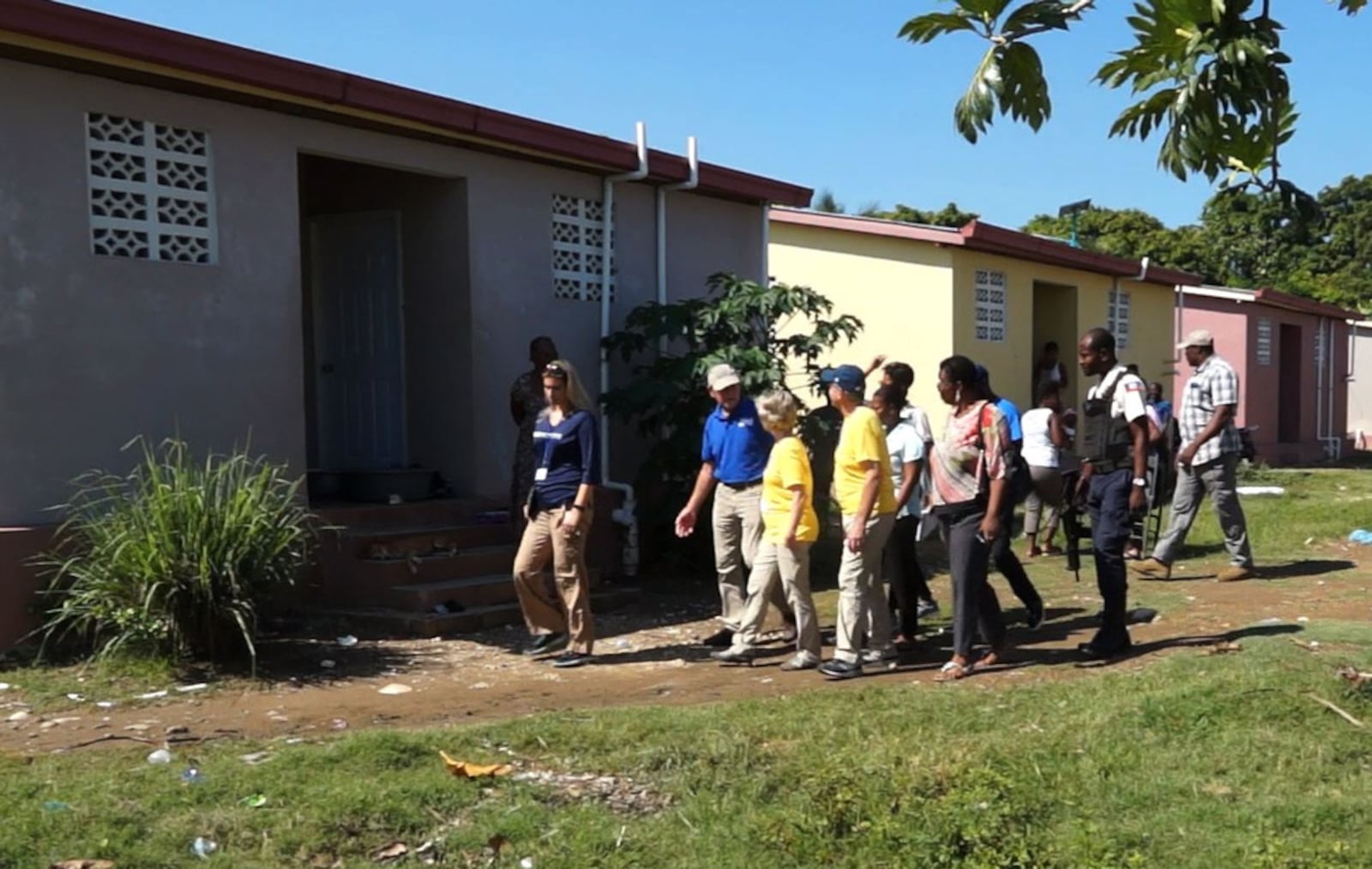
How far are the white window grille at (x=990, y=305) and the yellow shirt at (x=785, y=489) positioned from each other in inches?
370

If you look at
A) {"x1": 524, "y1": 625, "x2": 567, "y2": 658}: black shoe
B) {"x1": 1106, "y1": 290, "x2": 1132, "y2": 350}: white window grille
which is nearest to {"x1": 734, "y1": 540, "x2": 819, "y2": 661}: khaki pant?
{"x1": 524, "y1": 625, "x2": 567, "y2": 658}: black shoe

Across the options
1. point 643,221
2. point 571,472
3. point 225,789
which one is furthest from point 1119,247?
point 225,789

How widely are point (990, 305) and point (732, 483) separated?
9.44 m

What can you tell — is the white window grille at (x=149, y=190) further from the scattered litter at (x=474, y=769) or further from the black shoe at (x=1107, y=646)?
the black shoe at (x=1107, y=646)

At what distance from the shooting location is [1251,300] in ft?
72.6

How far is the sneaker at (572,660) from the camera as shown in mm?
7621

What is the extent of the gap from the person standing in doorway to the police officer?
3449 mm

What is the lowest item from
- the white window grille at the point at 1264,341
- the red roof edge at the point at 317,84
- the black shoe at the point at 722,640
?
the black shoe at the point at 722,640

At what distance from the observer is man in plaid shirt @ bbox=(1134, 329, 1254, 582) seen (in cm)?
945

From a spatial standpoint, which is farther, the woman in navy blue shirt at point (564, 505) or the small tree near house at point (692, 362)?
the small tree near house at point (692, 362)

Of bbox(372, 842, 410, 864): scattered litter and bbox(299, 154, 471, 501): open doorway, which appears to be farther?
bbox(299, 154, 471, 501): open doorway

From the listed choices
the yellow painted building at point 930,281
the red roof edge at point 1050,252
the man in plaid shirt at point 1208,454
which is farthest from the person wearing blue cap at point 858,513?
the red roof edge at point 1050,252

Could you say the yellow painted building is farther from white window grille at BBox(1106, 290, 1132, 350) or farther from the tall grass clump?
the tall grass clump

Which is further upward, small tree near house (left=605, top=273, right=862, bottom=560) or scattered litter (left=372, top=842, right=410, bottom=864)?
small tree near house (left=605, top=273, right=862, bottom=560)
